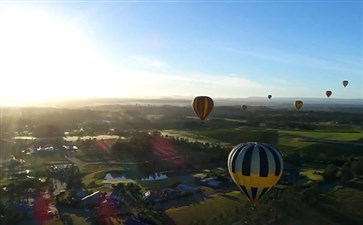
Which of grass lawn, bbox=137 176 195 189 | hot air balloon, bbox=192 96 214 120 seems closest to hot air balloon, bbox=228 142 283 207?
grass lawn, bbox=137 176 195 189

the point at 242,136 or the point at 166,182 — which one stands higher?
the point at 242,136

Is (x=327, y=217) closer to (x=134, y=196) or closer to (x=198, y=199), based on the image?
(x=198, y=199)

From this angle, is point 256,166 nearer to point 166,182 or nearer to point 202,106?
point 202,106

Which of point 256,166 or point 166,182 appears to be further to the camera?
point 166,182

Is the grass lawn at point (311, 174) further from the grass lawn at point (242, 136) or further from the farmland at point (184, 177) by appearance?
the grass lawn at point (242, 136)

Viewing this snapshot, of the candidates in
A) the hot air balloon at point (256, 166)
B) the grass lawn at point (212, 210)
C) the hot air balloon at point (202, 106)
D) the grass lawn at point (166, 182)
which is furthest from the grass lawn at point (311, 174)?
the hot air balloon at point (256, 166)

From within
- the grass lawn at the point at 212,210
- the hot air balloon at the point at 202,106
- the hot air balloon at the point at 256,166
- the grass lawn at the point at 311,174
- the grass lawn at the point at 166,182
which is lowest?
the grass lawn at the point at 166,182

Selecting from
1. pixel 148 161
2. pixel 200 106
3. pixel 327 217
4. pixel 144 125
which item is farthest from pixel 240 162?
pixel 144 125

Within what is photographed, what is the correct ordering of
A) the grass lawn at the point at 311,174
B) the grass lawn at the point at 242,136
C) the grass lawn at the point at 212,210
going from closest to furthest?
the grass lawn at the point at 212,210 → the grass lawn at the point at 311,174 → the grass lawn at the point at 242,136

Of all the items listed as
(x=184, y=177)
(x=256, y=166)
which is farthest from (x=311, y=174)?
(x=256, y=166)
